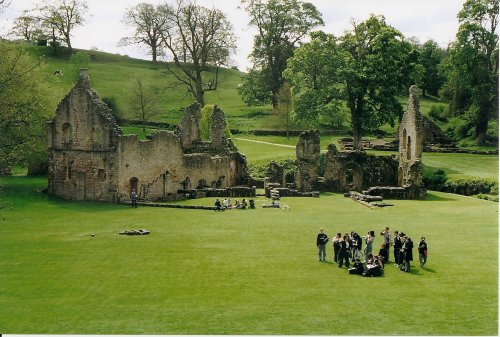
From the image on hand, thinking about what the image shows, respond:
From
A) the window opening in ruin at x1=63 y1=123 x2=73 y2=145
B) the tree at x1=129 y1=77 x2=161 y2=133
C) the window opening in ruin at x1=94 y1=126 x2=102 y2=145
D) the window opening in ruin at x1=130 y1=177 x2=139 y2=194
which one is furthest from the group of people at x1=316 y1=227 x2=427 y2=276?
the tree at x1=129 y1=77 x2=161 y2=133

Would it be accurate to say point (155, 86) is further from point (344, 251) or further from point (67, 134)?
point (344, 251)

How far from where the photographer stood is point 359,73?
195 feet

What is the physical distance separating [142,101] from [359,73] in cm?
2200

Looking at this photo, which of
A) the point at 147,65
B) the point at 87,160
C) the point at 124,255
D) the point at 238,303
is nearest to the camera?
the point at 238,303

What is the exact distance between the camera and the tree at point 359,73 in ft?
197

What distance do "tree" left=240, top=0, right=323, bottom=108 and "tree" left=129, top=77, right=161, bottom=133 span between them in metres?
12.0

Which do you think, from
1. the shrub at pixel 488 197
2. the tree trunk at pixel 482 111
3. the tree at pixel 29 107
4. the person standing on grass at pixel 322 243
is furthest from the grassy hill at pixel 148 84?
the person standing on grass at pixel 322 243

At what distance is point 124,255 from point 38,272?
364cm

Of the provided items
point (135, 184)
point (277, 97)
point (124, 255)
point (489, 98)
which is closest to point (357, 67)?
point (489, 98)

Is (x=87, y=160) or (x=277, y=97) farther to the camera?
(x=277, y=97)

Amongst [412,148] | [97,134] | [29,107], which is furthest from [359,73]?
[29,107]

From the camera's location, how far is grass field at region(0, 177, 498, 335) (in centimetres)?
1927

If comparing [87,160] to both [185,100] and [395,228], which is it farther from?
[185,100]

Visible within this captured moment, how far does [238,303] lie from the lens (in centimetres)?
2081
